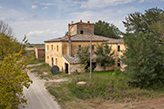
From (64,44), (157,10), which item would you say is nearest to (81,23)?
(64,44)

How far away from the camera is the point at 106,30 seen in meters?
42.0

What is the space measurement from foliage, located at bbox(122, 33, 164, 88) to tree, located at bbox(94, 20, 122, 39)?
2520cm

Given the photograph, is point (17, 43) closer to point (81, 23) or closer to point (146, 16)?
point (81, 23)

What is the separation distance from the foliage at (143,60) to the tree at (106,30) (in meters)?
25.2

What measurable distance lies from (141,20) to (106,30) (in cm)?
1603

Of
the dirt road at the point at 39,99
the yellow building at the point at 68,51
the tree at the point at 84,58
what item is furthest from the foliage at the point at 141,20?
the dirt road at the point at 39,99

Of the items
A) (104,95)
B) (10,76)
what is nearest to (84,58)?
(104,95)

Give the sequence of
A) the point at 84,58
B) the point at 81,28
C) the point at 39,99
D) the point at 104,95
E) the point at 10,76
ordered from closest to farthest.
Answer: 1. the point at 10,76
2. the point at 39,99
3. the point at 104,95
4. the point at 84,58
5. the point at 81,28

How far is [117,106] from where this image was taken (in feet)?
36.2

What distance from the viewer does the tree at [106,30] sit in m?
41.0

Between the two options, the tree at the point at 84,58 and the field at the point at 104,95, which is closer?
the field at the point at 104,95

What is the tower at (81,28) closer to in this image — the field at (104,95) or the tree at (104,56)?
the tree at (104,56)

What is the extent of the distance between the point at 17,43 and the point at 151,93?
556 inches

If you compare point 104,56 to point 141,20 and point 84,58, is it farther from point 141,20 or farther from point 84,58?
point 141,20
